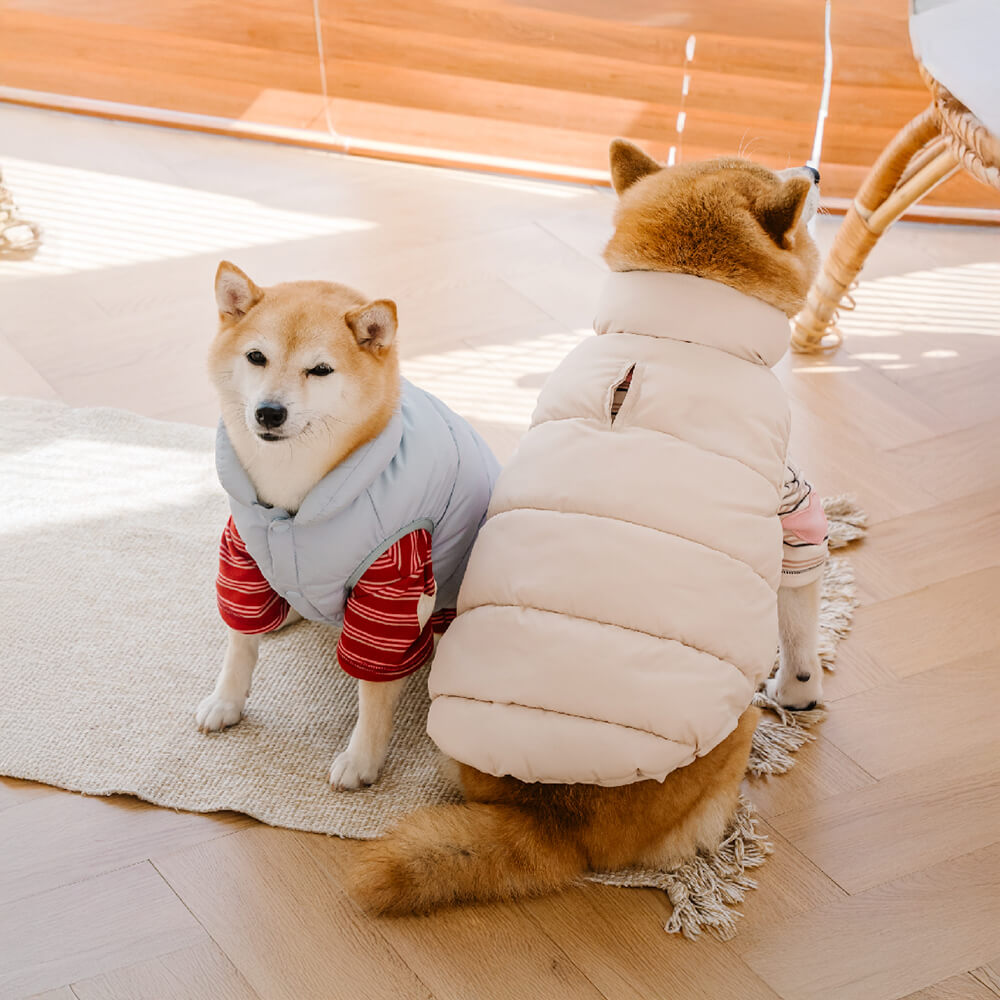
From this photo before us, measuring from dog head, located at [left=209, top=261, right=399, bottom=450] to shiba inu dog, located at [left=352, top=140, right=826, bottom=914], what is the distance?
184mm

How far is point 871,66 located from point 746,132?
329mm

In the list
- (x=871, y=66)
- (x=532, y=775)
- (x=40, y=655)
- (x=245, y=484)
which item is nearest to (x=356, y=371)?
(x=245, y=484)

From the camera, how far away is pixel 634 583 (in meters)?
1.15

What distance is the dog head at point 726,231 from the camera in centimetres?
127

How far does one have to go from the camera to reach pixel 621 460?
1.20 m

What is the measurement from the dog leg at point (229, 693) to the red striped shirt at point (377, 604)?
0.07 metres

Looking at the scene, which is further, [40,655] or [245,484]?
[40,655]

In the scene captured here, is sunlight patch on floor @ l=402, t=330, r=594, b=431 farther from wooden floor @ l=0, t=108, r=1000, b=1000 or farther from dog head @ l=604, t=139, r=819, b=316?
dog head @ l=604, t=139, r=819, b=316

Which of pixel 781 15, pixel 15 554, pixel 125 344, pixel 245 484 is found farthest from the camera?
pixel 781 15

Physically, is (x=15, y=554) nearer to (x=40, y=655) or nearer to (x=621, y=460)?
(x=40, y=655)

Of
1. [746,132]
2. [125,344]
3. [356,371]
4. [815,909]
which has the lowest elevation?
[815,909]

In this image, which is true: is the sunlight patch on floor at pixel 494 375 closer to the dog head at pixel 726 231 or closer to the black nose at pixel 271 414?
the dog head at pixel 726 231

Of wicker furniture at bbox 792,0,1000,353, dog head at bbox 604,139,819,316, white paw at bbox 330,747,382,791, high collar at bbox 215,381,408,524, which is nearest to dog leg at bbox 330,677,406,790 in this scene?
white paw at bbox 330,747,382,791

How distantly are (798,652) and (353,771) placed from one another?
57 cm
